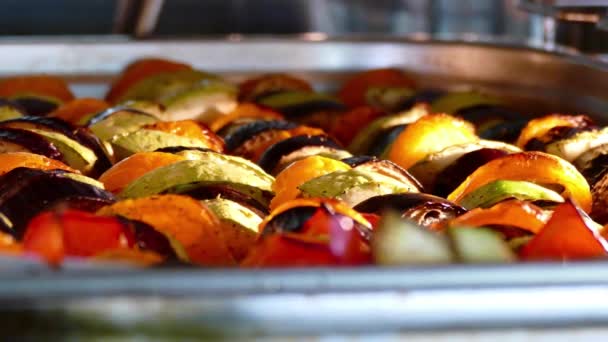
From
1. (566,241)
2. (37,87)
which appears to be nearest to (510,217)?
(566,241)

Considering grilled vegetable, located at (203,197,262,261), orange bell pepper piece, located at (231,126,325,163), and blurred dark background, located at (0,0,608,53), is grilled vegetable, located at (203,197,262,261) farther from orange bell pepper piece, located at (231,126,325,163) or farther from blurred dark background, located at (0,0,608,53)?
blurred dark background, located at (0,0,608,53)

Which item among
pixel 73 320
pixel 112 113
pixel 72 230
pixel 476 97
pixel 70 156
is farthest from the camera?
pixel 476 97

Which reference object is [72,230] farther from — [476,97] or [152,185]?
[476,97]

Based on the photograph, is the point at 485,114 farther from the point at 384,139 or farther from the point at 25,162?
the point at 25,162

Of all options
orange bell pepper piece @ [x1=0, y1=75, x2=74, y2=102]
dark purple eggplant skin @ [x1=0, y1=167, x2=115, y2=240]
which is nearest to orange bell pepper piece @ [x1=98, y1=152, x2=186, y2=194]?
dark purple eggplant skin @ [x1=0, y1=167, x2=115, y2=240]

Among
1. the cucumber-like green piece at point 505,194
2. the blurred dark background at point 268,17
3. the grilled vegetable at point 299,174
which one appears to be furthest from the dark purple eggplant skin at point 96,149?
the blurred dark background at point 268,17

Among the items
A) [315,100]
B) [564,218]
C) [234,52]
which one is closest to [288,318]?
[564,218]
